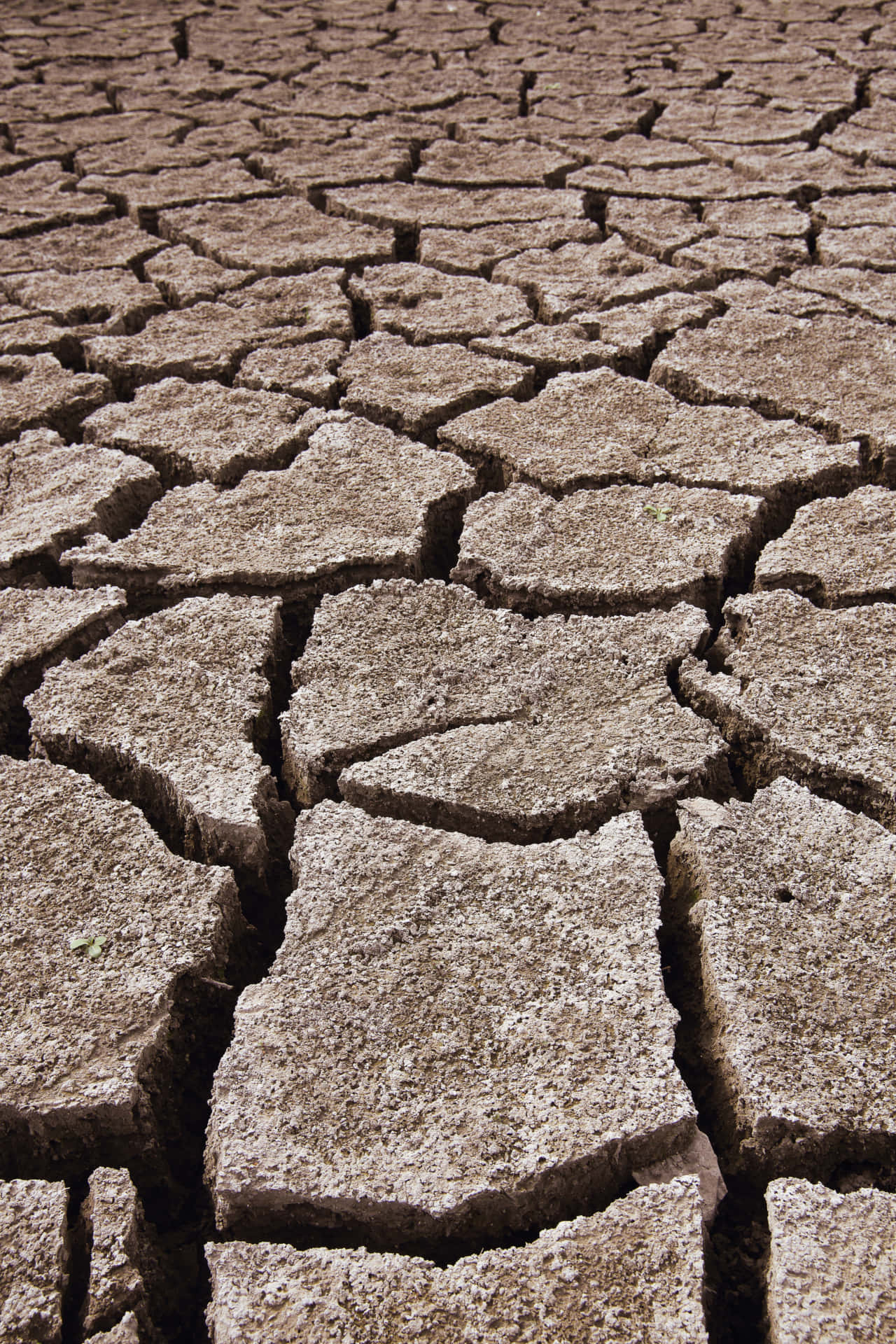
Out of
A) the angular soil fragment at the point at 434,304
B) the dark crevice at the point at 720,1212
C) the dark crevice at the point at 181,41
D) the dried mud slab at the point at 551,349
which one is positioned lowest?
the dark crevice at the point at 720,1212

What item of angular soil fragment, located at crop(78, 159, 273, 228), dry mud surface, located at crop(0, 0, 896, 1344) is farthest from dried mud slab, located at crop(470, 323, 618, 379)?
angular soil fragment, located at crop(78, 159, 273, 228)

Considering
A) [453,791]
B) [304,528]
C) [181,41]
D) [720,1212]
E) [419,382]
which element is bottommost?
[720,1212]

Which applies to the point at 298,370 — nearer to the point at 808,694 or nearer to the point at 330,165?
the point at 808,694

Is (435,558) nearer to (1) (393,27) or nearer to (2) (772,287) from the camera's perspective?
(2) (772,287)

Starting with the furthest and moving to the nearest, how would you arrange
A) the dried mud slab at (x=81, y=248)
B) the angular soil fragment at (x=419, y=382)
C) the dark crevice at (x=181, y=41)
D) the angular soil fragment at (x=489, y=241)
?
the dark crevice at (x=181, y=41) → the dried mud slab at (x=81, y=248) → the angular soil fragment at (x=489, y=241) → the angular soil fragment at (x=419, y=382)

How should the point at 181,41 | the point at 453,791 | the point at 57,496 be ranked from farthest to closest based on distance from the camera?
the point at 181,41 → the point at 57,496 → the point at 453,791

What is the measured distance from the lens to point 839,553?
151 centimetres

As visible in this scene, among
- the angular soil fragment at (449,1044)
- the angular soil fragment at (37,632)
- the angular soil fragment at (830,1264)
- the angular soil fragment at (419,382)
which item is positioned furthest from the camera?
the angular soil fragment at (419,382)

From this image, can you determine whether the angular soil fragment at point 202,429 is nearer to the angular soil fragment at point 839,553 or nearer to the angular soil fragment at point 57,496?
the angular soil fragment at point 57,496

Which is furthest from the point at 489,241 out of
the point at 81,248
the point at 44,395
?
the point at 44,395

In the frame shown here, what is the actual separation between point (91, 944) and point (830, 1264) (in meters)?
0.73

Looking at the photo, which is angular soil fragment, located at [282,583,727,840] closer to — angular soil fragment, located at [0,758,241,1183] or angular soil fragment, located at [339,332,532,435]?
angular soil fragment, located at [0,758,241,1183]

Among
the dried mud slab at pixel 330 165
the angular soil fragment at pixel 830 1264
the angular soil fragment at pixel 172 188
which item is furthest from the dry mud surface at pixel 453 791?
the dried mud slab at pixel 330 165

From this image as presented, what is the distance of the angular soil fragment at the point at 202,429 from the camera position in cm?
184
